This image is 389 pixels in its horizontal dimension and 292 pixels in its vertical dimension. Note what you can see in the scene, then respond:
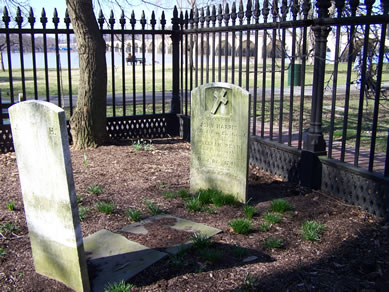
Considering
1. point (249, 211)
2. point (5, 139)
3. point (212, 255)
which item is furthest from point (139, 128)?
point (212, 255)

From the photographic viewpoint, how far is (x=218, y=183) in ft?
16.7

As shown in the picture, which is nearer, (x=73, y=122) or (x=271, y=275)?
(x=271, y=275)

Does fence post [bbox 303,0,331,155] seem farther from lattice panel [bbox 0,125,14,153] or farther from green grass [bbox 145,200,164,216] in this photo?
lattice panel [bbox 0,125,14,153]

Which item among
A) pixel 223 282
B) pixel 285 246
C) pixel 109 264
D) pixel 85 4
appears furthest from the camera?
pixel 85 4

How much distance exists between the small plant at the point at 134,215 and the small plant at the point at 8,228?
3.50 feet

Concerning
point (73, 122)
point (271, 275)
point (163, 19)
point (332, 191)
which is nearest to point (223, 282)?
point (271, 275)

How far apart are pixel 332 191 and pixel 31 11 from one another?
17.5ft

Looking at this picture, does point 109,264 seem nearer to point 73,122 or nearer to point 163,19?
point 73,122

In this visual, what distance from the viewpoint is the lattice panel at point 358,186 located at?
435 centimetres

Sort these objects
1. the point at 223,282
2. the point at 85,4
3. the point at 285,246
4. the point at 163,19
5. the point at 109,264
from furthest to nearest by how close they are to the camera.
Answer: the point at 163,19 < the point at 85,4 < the point at 285,246 < the point at 109,264 < the point at 223,282

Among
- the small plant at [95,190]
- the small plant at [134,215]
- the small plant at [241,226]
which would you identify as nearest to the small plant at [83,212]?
the small plant at [134,215]

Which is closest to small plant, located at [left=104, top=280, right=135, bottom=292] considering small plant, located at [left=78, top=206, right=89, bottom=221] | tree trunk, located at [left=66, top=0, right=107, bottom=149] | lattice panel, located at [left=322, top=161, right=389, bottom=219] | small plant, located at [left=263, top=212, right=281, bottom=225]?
small plant, located at [left=78, top=206, right=89, bottom=221]

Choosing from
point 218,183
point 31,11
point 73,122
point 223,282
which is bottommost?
point 223,282

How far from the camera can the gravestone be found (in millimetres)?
4731
